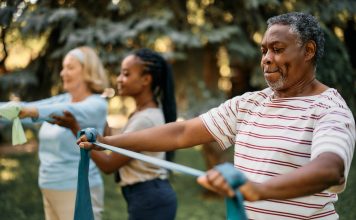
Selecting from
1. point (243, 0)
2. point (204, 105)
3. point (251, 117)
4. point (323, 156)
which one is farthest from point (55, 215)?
point (243, 0)

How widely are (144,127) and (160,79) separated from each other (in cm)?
50

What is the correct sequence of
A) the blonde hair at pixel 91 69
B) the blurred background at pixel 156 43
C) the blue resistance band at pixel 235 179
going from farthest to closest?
the blurred background at pixel 156 43 → the blonde hair at pixel 91 69 → the blue resistance band at pixel 235 179

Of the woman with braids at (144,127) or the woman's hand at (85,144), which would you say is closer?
the woman's hand at (85,144)

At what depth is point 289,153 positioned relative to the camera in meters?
1.69

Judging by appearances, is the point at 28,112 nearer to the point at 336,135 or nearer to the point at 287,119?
the point at 287,119

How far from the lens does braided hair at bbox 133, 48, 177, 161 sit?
317 cm

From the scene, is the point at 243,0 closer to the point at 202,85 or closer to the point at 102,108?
the point at 202,85

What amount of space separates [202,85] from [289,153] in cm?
422

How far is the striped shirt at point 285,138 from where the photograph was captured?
1.62 meters

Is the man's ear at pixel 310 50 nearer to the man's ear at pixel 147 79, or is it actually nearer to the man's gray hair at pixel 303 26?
the man's gray hair at pixel 303 26

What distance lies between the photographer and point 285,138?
1701 millimetres

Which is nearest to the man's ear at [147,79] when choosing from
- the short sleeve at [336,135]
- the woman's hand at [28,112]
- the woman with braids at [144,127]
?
the woman with braids at [144,127]

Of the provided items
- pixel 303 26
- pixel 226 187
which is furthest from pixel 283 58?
pixel 226 187

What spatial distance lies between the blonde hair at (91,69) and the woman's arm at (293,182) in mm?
2225
